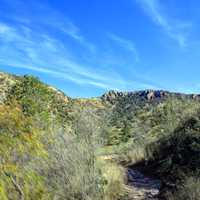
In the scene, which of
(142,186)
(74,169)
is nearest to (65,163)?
(74,169)

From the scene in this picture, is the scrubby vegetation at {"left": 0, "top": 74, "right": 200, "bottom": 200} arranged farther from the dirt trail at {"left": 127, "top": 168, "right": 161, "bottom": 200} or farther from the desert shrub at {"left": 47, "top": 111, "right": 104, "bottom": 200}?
the dirt trail at {"left": 127, "top": 168, "right": 161, "bottom": 200}

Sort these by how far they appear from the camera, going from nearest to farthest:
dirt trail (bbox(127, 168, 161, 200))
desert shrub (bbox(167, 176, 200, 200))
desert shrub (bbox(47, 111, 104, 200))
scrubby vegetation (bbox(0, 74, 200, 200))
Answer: scrubby vegetation (bbox(0, 74, 200, 200)) < desert shrub (bbox(167, 176, 200, 200)) < desert shrub (bbox(47, 111, 104, 200)) < dirt trail (bbox(127, 168, 161, 200))

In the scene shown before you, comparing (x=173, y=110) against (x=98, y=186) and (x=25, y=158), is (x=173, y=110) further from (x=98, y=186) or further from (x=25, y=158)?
(x=25, y=158)

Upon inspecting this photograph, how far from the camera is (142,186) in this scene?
15.2 m

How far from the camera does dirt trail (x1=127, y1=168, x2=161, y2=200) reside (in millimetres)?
13551

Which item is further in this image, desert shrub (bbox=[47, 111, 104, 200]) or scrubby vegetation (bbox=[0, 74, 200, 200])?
desert shrub (bbox=[47, 111, 104, 200])

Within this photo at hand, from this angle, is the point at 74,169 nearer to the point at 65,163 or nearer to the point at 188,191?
the point at 65,163

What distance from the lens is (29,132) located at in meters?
10.2

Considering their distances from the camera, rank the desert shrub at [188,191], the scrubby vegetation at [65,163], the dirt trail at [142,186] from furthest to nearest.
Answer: the dirt trail at [142,186] → the desert shrub at [188,191] → the scrubby vegetation at [65,163]

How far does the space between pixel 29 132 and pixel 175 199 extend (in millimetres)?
3902

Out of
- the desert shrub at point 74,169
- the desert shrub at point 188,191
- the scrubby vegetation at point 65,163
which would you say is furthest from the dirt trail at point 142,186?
the desert shrub at point 74,169

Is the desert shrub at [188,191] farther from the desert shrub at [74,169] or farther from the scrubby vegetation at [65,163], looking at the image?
the desert shrub at [74,169]

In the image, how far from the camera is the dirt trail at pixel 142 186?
13551 millimetres

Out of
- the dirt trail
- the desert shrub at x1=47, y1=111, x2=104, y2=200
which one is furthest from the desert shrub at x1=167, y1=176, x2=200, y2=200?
the desert shrub at x1=47, y1=111, x2=104, y2=200
